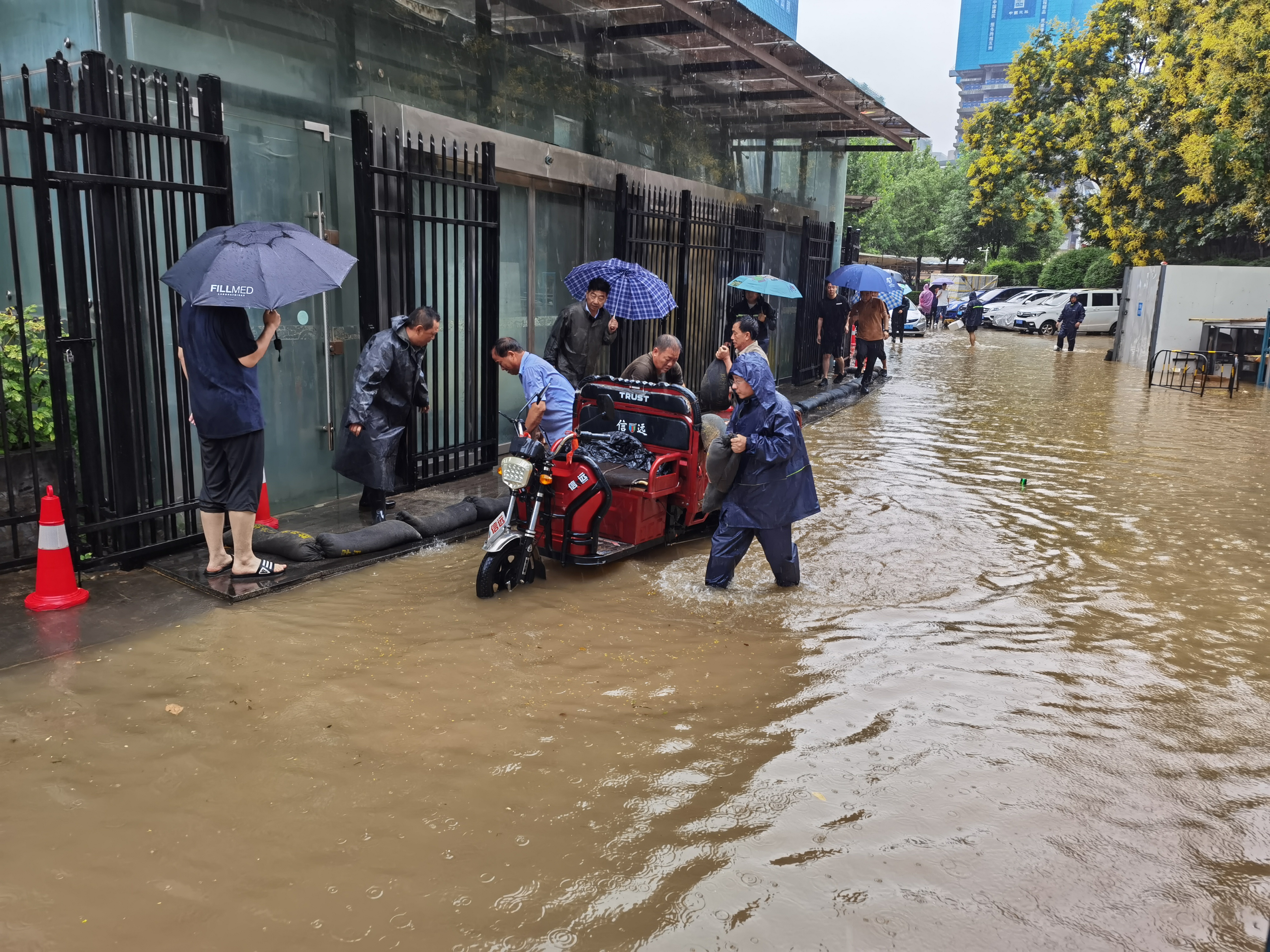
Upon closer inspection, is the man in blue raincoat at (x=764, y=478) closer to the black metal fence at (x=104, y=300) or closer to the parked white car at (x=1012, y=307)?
the black metal fence at (x=104, y=300)

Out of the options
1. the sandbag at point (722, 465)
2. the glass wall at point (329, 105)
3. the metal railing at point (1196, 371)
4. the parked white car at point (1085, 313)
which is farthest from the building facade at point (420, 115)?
the parked white car at point (1085, 313)

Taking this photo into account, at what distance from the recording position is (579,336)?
870 centimetres

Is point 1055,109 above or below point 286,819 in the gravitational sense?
above

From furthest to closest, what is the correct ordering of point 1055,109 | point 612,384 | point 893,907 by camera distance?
point 1055,109 < point 612,384 < point 893,907

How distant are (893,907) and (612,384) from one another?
4400 millimetres

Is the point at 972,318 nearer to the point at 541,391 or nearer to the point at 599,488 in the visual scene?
the point at 541,391

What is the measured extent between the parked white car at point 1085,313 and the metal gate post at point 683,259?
24.1 m

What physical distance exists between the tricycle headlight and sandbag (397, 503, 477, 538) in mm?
1505

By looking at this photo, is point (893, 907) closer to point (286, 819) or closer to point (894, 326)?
point (286, 819)

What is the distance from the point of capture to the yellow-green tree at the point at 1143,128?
67.6 ft

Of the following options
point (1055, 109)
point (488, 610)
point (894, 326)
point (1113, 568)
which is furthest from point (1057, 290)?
point (488, 610)

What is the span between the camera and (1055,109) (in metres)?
31.7

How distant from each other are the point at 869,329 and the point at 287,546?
513 inches

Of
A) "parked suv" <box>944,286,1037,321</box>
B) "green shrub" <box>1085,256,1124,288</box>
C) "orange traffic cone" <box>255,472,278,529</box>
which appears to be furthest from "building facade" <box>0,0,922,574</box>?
"green shrub" <box>1085,256,1124,288</box>
